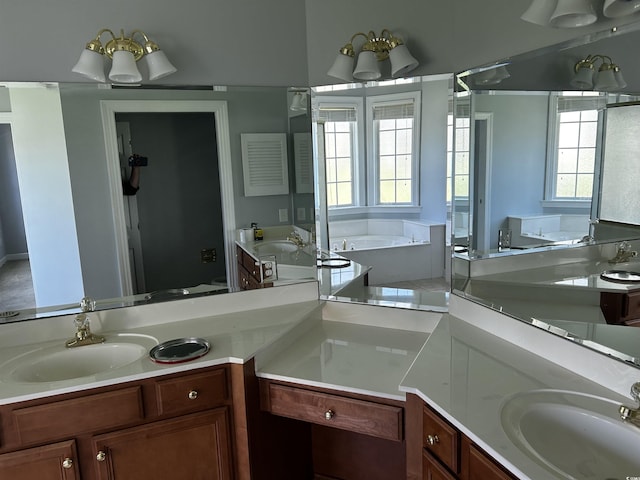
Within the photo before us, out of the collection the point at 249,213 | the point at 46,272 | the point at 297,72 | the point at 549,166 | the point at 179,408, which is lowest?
the point at 179,408

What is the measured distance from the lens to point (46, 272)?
7.16 feet

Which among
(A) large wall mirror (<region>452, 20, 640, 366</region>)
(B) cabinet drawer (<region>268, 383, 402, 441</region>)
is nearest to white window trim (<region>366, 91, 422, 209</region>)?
(A) large wall mirror (<region>452, 20, 640, 366</region>)

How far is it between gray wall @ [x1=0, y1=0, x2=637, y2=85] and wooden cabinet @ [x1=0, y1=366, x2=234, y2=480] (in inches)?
53.8

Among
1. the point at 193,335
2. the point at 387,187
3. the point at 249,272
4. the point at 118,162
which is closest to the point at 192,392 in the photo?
the point at 193,335

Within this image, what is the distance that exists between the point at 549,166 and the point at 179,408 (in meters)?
1.70

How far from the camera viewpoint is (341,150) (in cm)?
252

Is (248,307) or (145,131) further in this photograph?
(248,307)

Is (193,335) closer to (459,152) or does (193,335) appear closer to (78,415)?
(78,415)

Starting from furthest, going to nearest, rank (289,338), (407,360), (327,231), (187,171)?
(327,231), (187,171), (289,338), (407,360)

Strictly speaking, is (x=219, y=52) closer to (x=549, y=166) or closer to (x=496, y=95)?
(x=496, y=95)

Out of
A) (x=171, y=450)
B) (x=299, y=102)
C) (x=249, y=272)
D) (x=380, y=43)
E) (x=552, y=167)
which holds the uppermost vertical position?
(x=380, y=43)

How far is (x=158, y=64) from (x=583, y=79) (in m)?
1.70

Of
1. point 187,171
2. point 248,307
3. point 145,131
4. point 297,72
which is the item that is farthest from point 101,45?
point 248,307

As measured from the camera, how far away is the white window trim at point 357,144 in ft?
8.03
